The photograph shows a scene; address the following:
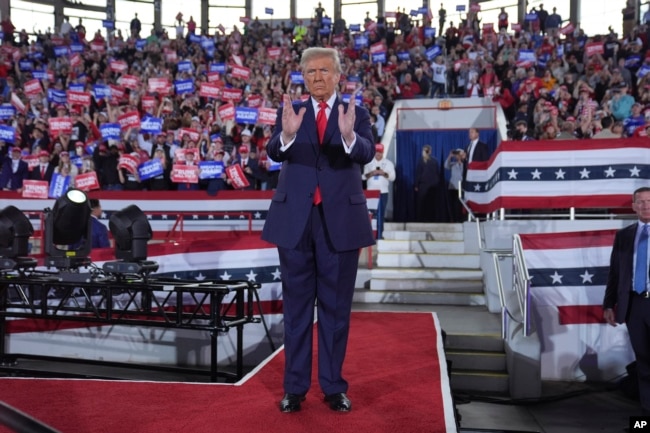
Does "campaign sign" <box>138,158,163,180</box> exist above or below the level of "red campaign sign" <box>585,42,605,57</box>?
below

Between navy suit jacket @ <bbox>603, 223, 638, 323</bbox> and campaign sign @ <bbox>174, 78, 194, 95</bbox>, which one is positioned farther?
campaign sign @ <bbox>174, 78, 194, 95</bbox>

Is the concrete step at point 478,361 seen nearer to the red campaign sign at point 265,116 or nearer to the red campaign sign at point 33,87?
the red campaign sign at point 265,116

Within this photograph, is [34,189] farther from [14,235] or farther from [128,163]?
[14,235]

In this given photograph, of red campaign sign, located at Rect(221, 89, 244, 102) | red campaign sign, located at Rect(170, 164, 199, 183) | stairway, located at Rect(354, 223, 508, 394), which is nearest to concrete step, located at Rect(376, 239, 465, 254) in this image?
stairway, located at Rect(354, 223, 508, 394)

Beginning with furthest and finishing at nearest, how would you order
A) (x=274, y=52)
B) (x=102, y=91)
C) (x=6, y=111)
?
(x=274, y=52) → (x=102, y=91) → (x=6, y=111)

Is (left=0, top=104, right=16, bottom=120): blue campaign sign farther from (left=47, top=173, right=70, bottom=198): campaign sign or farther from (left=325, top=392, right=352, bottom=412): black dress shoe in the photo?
(left=325, top=392, right=352, bottom=412): black dress shoe

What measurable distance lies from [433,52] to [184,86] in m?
6.24

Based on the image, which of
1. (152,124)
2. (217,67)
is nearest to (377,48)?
(217,67)

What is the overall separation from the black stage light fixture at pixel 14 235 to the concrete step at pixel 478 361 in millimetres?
4274

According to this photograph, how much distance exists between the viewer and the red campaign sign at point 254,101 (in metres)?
14.4

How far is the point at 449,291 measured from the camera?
9.79 meters

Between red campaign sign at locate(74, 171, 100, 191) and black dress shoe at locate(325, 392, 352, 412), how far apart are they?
31.3 feet

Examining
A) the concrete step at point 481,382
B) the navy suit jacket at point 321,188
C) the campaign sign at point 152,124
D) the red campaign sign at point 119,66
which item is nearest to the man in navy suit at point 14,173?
the campaign sign at point 152,124

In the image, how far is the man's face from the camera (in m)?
3.33
